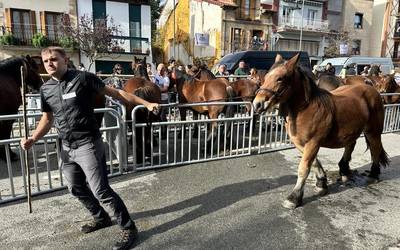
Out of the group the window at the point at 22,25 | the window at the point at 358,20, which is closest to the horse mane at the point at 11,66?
the window at the point at 22,25

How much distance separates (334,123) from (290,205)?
1196mm

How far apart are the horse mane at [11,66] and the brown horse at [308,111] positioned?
185 inches

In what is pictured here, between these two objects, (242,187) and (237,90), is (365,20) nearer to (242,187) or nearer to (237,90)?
(237,90)

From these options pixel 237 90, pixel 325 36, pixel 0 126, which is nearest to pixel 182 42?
pixel 325 36

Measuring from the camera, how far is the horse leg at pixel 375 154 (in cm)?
459

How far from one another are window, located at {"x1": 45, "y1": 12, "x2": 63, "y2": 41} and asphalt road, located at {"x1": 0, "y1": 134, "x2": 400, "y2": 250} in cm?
1974

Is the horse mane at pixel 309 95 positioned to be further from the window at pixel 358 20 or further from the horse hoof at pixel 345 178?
the window at pixel 358 20

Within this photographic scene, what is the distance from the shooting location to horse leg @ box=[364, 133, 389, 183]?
Result: 181 inches

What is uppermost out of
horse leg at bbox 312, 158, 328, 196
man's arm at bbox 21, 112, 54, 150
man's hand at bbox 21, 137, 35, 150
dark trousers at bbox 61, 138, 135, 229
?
man's arm at bbox 21, 112, 54, 150

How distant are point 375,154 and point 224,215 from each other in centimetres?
269

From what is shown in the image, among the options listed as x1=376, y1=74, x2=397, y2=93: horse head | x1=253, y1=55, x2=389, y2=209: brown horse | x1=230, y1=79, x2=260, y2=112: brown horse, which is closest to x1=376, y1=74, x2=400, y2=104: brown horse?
x1=376, y1=74, x2=397, y2=93: horse head

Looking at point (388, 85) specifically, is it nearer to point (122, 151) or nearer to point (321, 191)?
point (321, 191)

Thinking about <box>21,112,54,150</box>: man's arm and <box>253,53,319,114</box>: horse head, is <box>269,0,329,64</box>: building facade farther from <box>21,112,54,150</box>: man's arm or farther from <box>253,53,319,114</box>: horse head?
<box>21,112,54,150</box>: man's arm

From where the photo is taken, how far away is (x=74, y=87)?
2.75m
